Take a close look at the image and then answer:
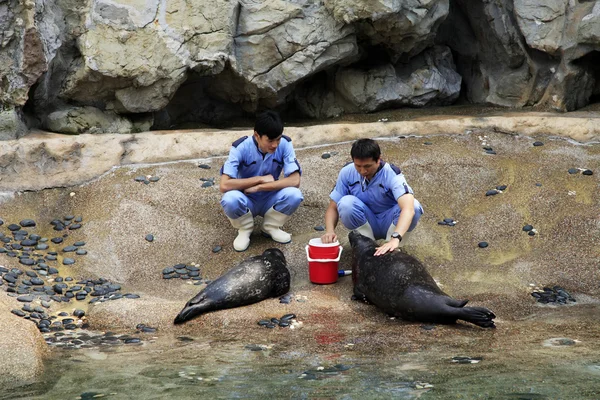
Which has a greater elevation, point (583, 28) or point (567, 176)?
point (583, 28)

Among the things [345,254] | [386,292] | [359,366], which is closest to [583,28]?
[345,254]

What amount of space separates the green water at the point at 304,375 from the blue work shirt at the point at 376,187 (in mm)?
1712

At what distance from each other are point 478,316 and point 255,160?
241 cm

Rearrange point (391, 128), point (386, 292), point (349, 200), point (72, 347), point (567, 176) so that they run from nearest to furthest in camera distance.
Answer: point (72, 347)
point (386, 292)
point (349, 200)
point (567, 176)
point (391, 128)

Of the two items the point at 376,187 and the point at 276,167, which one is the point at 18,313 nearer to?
the point at 276,167

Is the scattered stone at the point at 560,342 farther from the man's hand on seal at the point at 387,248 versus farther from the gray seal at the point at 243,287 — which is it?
the gray seal at the point at 243,287

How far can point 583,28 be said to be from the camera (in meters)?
9.42

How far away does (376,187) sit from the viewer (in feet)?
21.3

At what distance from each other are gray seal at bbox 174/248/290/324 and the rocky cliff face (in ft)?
11.3

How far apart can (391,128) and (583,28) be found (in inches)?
103

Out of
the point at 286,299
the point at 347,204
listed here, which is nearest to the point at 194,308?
the point at 286,299

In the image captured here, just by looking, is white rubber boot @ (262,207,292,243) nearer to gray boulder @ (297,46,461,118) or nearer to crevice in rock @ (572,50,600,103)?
gray boulder @ (297,46,461,118)

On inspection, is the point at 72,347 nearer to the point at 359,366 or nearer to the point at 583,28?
the point at 359,366

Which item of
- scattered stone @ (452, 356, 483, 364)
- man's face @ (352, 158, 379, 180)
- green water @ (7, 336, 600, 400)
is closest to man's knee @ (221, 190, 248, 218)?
man's face @ (352, 158, 379, 180)
